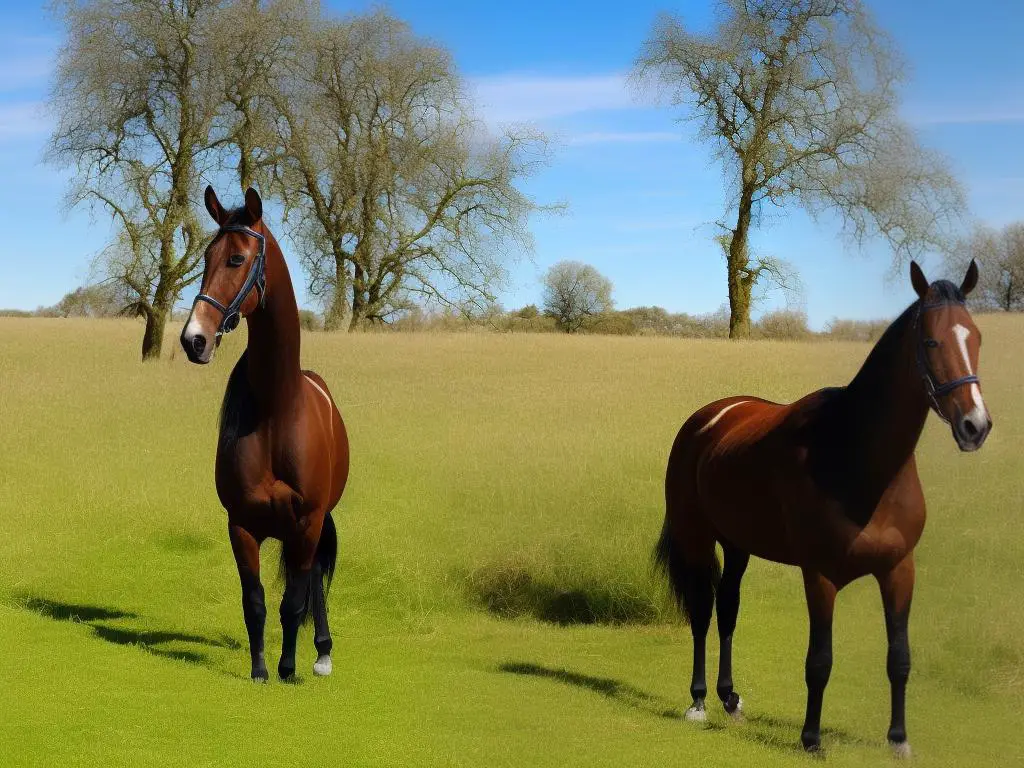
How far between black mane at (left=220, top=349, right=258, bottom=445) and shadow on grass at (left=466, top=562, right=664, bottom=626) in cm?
450

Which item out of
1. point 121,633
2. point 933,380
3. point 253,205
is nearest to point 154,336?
point 121,633

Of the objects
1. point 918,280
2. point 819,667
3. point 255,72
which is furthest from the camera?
point 255,72

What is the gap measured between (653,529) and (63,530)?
6.95 metres

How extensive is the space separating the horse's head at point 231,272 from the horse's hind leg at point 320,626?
2.41 meters

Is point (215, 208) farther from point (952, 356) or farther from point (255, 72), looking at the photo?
point (255, 72)

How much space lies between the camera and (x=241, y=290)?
22.5 ft

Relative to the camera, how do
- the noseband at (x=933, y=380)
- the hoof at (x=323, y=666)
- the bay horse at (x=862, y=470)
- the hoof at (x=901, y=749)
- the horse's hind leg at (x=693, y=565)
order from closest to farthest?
the noseband at (x=933, y=380) < the bay horse at (x=862, y=470) < the hoof at (x=901, y=749) < the horse's hind leg at (x=693, y=565) < the hoof at (x=323, y=666)

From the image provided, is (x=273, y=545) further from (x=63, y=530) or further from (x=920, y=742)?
(x=920, y=742)

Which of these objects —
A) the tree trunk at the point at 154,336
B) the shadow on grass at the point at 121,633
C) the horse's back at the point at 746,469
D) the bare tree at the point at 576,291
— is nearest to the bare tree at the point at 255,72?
the tree trunk at the point at 154,336

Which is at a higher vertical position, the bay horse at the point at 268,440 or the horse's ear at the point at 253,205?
the horse's ear at the point at 253,205

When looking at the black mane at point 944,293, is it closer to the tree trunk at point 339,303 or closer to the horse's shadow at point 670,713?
the horse's shadow at point 670,713

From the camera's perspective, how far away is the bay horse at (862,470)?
4.91 meters

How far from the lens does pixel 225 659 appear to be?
8734 mm

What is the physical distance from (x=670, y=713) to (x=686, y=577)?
94 cm
